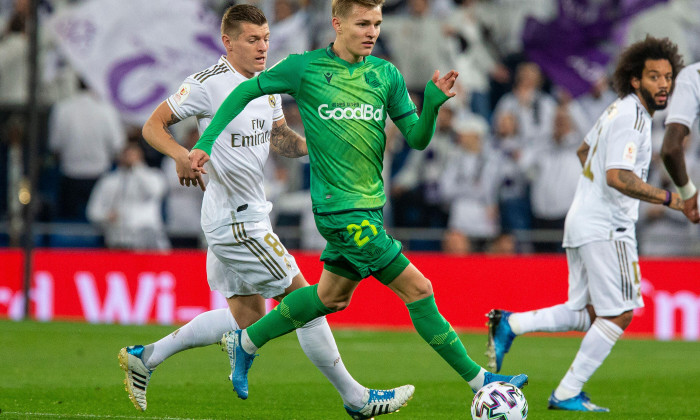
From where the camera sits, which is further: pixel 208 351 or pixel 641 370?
pixel 208 351

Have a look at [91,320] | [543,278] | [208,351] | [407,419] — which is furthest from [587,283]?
[91,320]

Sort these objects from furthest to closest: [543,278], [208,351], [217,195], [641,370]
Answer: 1. [543,278]
2. [208,351]
3. [641,370]
4. [217,195]

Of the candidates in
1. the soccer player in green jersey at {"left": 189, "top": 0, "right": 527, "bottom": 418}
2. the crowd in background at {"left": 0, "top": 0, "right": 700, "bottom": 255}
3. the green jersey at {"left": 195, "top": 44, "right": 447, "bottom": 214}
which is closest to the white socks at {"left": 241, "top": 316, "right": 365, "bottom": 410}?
the soccer player in green jersey at {"left": 189, "top": 0, "right": 527, "bottom": 418}

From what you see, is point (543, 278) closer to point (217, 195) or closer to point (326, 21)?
point (326, 21)

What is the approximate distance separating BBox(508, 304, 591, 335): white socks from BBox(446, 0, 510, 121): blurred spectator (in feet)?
25.9

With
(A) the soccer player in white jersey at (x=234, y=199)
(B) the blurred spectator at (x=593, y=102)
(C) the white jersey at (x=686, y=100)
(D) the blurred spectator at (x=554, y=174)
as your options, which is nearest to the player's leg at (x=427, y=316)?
(A) the soccer player in white jersey at (x=234, y=199)

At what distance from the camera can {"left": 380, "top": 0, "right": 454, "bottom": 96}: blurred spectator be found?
1551cm

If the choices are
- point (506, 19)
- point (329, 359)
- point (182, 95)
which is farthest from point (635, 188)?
point (506, 19)

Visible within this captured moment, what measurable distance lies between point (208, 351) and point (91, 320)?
373cm

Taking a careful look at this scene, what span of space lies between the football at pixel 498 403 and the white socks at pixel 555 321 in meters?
2.03

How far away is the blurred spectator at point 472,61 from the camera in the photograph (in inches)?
615

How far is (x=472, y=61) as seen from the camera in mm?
15688

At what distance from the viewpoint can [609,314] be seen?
768 centimetres

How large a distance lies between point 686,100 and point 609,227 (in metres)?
1.29
